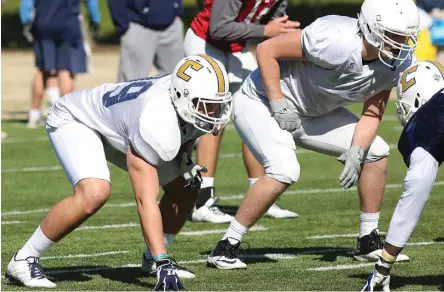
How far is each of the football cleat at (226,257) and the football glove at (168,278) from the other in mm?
841

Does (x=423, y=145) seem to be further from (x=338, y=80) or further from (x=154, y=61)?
(x=154, y=61)

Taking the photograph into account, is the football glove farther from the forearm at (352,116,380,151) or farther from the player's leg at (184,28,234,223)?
the player's leg at (184,28,234,223)

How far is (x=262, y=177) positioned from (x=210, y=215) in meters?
1.71

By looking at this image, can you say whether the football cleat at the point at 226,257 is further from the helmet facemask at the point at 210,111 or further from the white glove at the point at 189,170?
the helmet facemask at the point at 210,111

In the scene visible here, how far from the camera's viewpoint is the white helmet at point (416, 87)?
533cm

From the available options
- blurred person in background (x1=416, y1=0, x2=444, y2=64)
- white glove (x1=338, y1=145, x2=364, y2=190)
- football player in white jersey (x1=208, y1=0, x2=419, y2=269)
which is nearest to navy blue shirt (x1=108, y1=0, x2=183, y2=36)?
football player in white jersey (x1=208, y1=0, x2=419, y2=269)

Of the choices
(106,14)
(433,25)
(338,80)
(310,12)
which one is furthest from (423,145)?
(106,14)

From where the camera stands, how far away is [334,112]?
662 cm

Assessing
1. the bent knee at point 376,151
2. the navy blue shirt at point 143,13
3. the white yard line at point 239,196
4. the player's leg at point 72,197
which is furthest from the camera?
the navy blue shirt at point 143,13

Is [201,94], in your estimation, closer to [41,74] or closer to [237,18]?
[237,18]

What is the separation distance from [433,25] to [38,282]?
9185 mm

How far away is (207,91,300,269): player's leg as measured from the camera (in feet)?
20.3

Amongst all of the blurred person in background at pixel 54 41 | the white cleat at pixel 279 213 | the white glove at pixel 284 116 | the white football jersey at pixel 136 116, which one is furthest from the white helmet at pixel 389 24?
the blurred person in background at pixel 54 41

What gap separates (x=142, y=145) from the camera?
5543 mm
